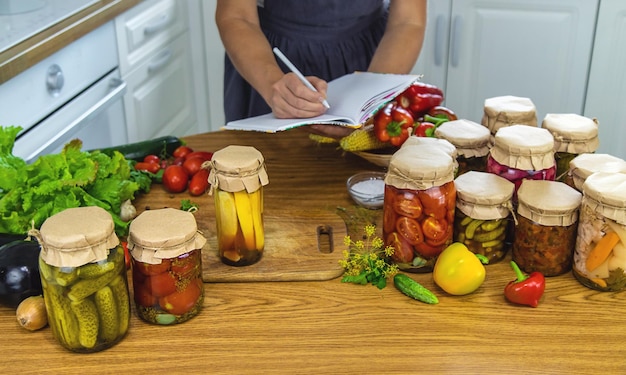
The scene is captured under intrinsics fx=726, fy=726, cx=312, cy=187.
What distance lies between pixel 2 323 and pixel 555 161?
94cm

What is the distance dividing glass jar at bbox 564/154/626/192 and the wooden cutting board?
398 millimetres

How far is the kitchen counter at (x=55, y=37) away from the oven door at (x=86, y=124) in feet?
0.65

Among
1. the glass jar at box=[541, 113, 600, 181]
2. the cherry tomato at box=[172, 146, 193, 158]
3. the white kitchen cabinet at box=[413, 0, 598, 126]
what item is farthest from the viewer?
the white kitchen cabinet at box=[413, 0, 598, 126]

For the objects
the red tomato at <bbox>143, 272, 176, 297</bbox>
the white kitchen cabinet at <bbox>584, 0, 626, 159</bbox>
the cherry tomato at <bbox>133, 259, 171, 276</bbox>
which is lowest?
the white kitchen cabinet at <bbox>584, 0, 626, 159</bbox>

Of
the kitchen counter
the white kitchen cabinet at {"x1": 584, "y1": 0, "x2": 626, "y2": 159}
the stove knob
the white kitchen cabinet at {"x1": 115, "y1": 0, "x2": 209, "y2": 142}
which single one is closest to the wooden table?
the kitchen counter

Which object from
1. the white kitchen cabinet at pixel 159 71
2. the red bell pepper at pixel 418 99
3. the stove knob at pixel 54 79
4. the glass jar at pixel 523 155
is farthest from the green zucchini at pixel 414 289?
the white kitchen cabinet at pixel 159 71

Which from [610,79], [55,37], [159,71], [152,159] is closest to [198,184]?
[152,159]

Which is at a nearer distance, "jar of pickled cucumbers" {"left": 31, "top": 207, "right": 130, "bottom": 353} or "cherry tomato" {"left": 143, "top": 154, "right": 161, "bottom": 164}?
"jar of pickled cucumbers" {"left": 31, "top": 207, "right": 130, "bottom": 353}

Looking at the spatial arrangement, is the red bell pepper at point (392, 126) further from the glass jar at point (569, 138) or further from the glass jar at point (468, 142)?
the glass jar at point (569, 138)

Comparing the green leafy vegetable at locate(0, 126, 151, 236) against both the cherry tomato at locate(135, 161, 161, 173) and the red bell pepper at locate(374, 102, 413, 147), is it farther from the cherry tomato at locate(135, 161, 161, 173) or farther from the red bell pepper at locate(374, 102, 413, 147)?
the red bell pepper at locate(374, 102, 413, 147)

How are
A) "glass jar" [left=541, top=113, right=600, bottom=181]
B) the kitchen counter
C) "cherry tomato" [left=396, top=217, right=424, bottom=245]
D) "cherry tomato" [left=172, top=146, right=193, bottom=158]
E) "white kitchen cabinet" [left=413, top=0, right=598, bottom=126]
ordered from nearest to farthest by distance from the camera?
"cherry tomato" [left=396, top=217, right=424, bottom=245] < "glass jar" [left=541, top=113, right=600, bottom=181] < "cherry tomato" [left=172, top=146, right=193, bottom=158] < the kitchen counter < "white kitchen cabinet" [left=413, top=0, right=598, bottom=126]

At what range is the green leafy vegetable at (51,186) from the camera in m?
1.19

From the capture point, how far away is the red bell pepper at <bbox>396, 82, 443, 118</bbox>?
1.63m

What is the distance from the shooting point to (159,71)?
9.64 ft
